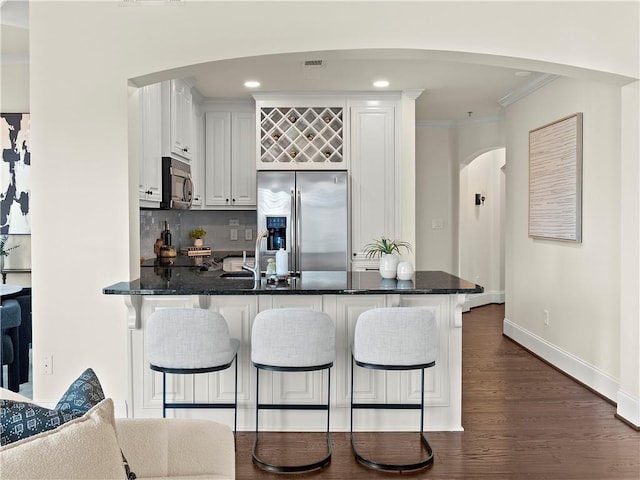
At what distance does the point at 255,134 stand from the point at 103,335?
10.3 ft

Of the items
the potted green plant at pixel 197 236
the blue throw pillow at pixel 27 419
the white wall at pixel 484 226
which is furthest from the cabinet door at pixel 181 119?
the white wall at pixel 484 226

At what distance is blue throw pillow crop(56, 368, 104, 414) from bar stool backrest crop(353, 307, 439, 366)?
59.6 inches

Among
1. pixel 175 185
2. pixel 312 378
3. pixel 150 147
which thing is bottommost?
pixel 312 378

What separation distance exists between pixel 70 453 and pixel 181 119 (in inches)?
163

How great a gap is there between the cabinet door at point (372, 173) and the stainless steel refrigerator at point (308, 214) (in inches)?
8.5

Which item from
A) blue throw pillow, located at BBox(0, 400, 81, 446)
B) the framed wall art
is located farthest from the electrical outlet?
the framed wall art

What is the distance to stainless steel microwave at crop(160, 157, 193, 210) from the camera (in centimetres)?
441

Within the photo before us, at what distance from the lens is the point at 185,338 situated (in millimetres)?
2812

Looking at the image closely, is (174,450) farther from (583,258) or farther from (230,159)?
(230,159)

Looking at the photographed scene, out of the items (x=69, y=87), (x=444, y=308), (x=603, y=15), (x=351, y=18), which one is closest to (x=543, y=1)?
(x=603, y=15)

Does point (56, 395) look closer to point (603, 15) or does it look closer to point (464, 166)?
point (603, 15)

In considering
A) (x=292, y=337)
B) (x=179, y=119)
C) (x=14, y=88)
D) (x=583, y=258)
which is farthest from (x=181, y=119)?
(x=583, y=258)

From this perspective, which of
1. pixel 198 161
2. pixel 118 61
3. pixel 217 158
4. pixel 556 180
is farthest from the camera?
Result: pixel 217 158

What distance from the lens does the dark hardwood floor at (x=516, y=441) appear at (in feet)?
9.18
